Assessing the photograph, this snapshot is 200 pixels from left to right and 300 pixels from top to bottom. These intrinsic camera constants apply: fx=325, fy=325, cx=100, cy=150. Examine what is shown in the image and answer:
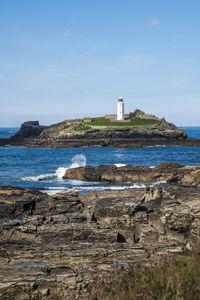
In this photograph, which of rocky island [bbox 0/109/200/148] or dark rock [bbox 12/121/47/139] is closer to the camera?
rocky island [bbox 0/109/200/148]

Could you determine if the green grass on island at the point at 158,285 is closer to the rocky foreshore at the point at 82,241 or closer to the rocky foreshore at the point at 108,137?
the rocky foreshore at the point at 82,241

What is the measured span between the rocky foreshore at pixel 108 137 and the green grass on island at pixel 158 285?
85.6 metres

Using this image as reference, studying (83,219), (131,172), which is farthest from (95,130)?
(83,219)

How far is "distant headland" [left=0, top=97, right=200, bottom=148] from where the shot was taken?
323ft

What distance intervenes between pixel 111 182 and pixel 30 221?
1985cm

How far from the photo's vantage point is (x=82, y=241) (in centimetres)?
967

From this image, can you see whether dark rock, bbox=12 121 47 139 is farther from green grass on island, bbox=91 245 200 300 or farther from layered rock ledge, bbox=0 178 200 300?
green grass on island, bbox=91 245 200 300

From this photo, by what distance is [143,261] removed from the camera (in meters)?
8.13

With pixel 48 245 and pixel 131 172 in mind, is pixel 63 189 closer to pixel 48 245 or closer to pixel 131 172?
pixel 131 172

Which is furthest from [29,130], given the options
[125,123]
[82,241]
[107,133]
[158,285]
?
[158,285]

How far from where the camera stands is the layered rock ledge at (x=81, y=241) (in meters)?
6.70

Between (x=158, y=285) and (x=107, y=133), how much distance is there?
335ft

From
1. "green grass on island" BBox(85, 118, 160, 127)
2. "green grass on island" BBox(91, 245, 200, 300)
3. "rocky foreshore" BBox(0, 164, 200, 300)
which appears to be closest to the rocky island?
"green grass on island" BBox(85, 118, 160, 127)

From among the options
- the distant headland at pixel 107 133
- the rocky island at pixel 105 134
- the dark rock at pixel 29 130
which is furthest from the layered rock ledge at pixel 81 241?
the dark rock at pixel 29 130
